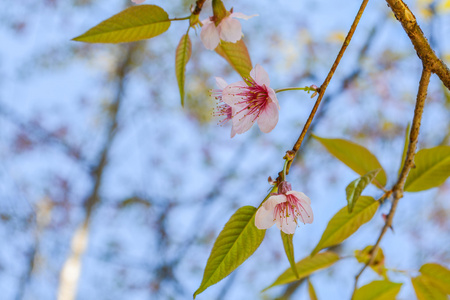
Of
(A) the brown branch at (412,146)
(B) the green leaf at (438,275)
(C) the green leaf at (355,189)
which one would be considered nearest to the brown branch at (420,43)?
(A) the brown branch at (412,146)

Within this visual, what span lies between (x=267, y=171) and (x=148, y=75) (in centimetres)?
141

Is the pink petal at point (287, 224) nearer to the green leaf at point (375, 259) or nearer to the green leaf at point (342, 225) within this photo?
the green leaf at point (342, 225)

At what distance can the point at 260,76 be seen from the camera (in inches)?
16.5

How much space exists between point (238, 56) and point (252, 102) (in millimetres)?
48

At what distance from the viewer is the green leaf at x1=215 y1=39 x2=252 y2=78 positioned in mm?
406

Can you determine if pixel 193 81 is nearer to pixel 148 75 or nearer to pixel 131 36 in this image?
pixel 148 75

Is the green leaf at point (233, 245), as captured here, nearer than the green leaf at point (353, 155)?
Yes

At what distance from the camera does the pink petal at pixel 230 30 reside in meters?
0.40

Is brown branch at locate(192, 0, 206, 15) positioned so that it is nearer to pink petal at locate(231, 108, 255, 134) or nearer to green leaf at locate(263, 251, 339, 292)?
pink petal at locate(231, 108, 255, 134)

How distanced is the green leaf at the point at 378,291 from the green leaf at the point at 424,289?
2cm

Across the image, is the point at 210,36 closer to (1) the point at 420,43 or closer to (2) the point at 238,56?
(2) the point at 238,56

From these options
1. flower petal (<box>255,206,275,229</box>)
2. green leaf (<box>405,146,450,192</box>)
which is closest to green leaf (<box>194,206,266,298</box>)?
flower petal (<box>255,206,275,229</box>)

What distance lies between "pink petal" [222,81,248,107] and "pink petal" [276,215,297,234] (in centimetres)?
12

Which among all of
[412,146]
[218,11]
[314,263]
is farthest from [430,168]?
[218,11]
